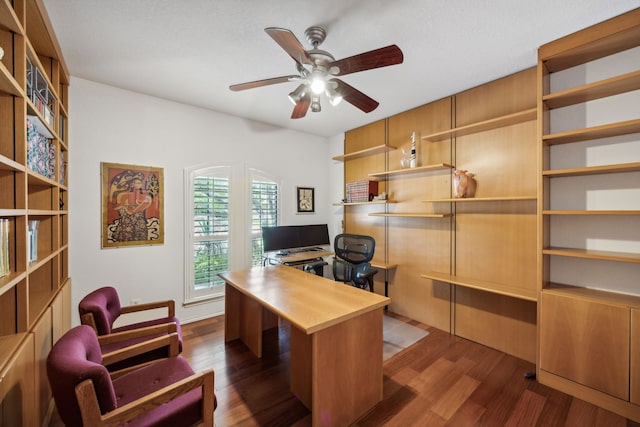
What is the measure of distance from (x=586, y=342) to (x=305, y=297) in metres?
2.13

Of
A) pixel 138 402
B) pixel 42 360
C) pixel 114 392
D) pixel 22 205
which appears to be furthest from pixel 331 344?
pixel 22 205

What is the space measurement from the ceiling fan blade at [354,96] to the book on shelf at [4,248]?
81.4 inches

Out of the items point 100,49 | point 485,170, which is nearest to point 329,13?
point 100,49

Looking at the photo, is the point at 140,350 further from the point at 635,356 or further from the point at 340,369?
the point at 635,356

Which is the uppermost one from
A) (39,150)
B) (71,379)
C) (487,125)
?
(487,125)

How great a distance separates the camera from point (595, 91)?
81.4 inches

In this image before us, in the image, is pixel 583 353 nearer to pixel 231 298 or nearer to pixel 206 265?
pixel 231 298

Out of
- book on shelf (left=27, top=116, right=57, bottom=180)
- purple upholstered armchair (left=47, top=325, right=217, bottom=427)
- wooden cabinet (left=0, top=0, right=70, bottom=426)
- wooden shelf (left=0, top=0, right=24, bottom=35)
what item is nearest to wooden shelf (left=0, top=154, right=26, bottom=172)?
wooden cabinet (left=0, top=0, right=70, bottom=426)

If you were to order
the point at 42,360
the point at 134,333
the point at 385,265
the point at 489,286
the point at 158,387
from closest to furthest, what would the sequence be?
the point at 158,387, the point at 42,360, the point at 134,333, the point at 489,286, the point at 385,265

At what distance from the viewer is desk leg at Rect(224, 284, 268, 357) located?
8.52 ft

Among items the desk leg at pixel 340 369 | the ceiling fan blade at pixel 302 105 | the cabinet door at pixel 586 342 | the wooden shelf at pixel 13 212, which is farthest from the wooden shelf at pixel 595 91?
the wooden shelf at pixel 13 212

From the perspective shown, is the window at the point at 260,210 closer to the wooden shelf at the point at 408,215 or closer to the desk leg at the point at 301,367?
the wooden shelf at the point at 408,215

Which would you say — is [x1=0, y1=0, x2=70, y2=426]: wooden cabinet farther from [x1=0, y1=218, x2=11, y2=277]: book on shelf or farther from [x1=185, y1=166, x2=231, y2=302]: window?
[x1=185, y1=166, x2=231, y2=302]: window

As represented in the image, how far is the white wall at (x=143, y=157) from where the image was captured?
2742 millimetres
